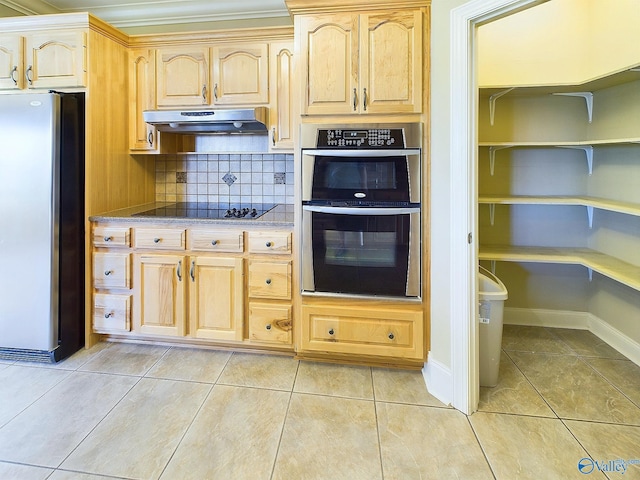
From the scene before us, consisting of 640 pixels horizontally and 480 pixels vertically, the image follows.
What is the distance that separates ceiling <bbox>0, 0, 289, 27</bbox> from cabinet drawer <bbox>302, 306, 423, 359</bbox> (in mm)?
2433

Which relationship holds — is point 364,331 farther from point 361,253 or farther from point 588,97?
point 588,97

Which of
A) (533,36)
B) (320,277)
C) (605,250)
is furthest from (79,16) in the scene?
(605,250)

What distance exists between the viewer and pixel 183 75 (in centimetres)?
261

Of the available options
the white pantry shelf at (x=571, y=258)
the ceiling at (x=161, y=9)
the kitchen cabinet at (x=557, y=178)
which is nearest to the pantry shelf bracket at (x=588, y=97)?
the kitchen cabinet at (x=557, y=178)

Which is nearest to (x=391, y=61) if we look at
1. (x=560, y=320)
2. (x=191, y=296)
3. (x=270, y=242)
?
(x=270, y=242)

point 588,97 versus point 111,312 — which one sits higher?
point 588,97

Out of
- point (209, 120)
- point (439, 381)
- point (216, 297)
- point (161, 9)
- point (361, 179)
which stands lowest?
point (439, 381)

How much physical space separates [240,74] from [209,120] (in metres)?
0.49

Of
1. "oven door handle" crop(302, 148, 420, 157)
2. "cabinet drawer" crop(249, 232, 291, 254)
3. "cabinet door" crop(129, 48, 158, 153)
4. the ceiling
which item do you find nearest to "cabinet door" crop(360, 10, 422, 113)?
"oven door handle" crop(302, 148, 420, 157)

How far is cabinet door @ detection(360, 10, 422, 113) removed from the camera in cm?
204

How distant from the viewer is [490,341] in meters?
1.98

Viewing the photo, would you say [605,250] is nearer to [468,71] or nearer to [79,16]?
[468,71]

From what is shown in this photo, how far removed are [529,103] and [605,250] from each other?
1.20m

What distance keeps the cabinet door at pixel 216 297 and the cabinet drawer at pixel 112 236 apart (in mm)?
476
